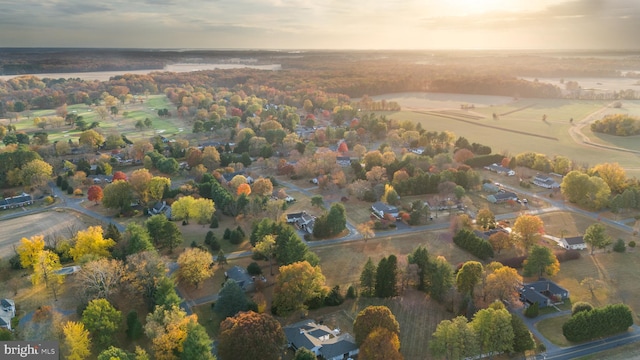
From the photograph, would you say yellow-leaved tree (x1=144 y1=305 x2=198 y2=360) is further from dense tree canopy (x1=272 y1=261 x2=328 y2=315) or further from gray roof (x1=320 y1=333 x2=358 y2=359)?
gray roof (x1=320 y1=333 x2=358 y2=359)

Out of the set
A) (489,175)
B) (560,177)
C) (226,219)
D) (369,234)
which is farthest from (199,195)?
(560,177)

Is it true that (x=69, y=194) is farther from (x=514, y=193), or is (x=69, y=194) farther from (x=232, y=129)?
(x=514, y=193)

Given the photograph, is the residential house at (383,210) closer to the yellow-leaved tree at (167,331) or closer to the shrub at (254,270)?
the shrub at (254,270)

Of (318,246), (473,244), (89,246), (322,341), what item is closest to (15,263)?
(89,246)

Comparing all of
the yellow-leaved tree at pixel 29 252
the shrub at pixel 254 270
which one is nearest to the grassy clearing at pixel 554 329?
the shrub at pixel 254 270

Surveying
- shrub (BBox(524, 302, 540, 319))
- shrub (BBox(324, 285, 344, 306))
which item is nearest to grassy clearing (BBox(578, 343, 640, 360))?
shrub (BBox(524, 302, 540, 319))

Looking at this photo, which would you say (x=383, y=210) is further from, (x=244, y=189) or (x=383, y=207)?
(x=244, y=189)
